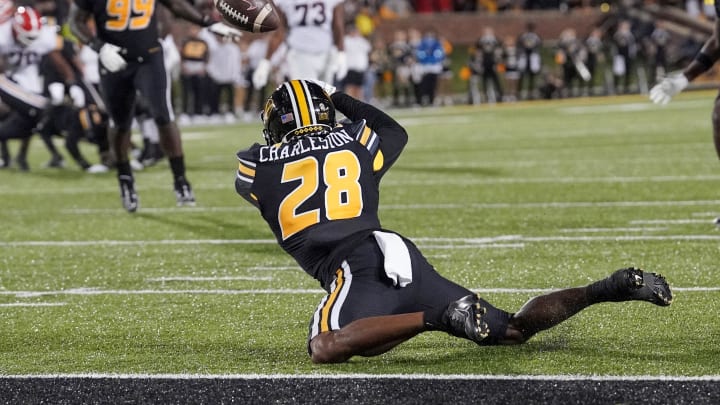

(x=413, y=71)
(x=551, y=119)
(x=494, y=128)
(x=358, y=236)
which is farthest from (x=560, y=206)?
(x=413, y=71)

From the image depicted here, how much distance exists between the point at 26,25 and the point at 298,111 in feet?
26.8

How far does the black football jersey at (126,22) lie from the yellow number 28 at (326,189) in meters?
4.24

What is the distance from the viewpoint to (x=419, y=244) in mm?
6730

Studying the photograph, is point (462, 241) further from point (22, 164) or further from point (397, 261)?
point (22, 164)

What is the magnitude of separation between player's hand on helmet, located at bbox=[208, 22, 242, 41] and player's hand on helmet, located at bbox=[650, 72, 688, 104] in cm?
264

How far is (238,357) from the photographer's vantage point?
411cm

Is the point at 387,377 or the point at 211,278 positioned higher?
the point at 387,377

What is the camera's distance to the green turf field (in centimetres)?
406

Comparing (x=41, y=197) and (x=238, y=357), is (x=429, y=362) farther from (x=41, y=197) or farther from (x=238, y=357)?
(x=41, y=197)

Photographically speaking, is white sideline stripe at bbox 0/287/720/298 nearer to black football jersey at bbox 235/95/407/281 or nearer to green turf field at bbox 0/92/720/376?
green turf field at bbox 0/92/720/376

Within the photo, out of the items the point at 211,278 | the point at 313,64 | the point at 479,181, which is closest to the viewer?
the point at 211,278

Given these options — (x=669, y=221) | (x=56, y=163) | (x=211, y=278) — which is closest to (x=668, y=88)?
(x=669, y=221)

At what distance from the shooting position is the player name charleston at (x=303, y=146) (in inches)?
Answer: 166

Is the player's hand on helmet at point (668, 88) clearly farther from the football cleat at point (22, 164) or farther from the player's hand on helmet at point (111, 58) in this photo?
the football cleat at point (22, 164)
